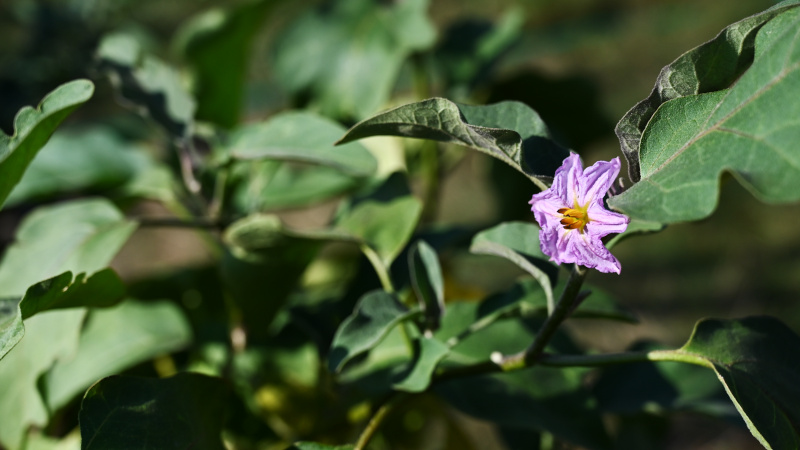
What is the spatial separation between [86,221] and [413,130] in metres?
0.32

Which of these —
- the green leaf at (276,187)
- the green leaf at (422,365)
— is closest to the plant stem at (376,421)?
the green leaf at (422,365)

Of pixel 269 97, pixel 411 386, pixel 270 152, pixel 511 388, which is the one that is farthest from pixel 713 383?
pixel 269 97

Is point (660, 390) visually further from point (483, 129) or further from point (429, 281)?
point (483, 129)

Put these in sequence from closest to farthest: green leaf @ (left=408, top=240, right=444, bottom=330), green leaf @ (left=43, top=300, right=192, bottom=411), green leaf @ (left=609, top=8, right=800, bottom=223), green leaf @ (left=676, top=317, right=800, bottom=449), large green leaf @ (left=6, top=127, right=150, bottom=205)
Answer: green leaf @ (left=609, top=8, right=800, bottom=223)
green leaf @ (left=676, top=317, right=800, bottom=449)
green leaf @ (left=408, top=240, right=444, bottom=330)
green leaf @ (left=43, top=300, right=192, bottom=411)
large green leaf @ (left=6, top=127, right=150, bottom=205)

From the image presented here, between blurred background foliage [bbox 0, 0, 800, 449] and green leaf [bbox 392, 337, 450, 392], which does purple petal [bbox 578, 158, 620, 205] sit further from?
blurred background foliage [bbox 0, 0, 800, 449]

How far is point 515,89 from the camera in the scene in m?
0.80

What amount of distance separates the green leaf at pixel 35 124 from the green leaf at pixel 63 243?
0.13 meters

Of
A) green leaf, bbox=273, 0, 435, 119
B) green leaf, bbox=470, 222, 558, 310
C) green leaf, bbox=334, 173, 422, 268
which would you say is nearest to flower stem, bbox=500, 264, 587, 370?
green leaf, bbox=470, 222, 558, 310

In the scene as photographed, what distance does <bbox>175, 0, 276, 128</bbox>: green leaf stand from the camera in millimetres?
688

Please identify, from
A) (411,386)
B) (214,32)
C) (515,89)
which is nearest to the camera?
(411,386)

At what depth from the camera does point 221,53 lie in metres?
0.71

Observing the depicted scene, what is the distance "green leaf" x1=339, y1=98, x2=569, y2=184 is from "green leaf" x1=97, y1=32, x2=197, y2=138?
0.26 meters

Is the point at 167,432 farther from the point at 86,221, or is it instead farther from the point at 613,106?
the point at 613,106

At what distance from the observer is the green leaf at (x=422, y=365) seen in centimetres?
41
